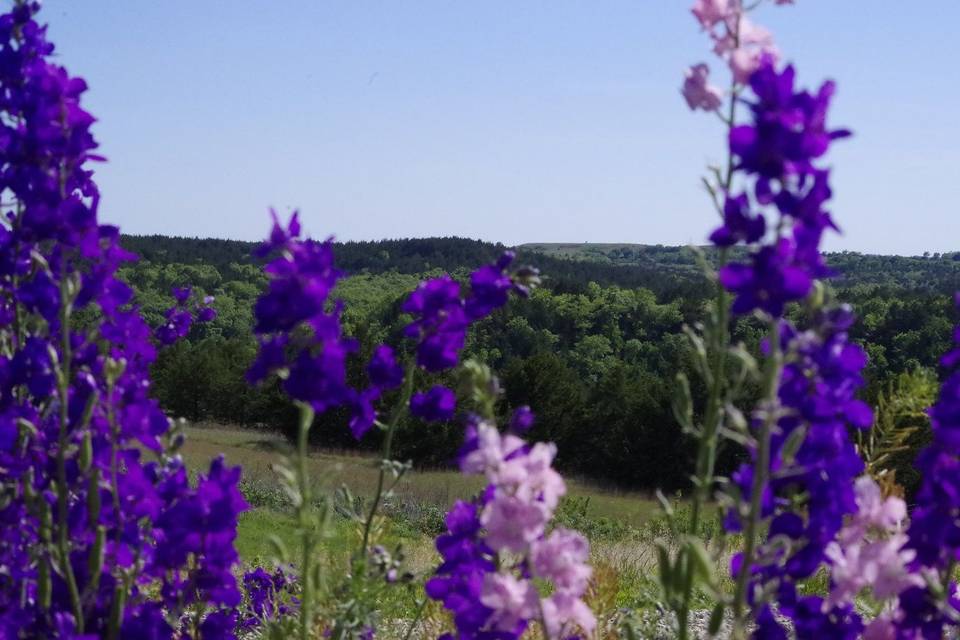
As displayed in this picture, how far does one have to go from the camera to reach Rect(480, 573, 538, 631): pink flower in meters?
1.65

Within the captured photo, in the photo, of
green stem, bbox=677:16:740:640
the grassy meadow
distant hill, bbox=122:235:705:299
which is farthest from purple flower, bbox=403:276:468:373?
distant hill, bbox=122:235:705:299

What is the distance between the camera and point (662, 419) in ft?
122

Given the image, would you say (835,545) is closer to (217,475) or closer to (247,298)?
(217,475)

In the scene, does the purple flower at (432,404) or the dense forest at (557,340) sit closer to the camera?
the purple flower at (432,404)

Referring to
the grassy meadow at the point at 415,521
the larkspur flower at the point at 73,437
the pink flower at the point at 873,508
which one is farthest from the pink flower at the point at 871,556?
the larkspur flower at the point at 73,437

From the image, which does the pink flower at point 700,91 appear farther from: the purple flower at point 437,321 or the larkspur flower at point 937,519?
the purple flower at point 437,321

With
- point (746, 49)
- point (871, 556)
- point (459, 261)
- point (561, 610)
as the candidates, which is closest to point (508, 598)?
point (561, 610)

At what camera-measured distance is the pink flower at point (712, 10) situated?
1.87 m

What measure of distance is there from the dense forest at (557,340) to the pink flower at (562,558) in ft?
1.63

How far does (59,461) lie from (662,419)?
119 ft

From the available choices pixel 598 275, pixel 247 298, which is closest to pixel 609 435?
pixel 247 298

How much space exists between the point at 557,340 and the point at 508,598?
79983 mm

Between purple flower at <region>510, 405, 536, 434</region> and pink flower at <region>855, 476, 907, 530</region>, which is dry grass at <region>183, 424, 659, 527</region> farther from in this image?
pink flower at <region>855, 476, 907, 530</region>

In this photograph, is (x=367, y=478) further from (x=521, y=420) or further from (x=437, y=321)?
(x=521, y=420)
